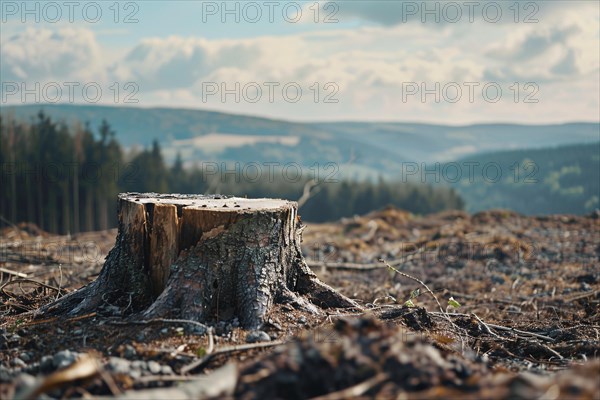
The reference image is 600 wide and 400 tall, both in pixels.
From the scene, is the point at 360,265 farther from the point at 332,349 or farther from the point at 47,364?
the point at 332,349

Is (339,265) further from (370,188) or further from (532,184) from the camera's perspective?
(532,184)

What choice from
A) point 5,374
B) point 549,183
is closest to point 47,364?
point 5,374

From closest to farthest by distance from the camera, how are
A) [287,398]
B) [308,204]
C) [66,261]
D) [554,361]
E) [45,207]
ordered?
[287,398], [554,361], [66,261], [45,207], [308,204]

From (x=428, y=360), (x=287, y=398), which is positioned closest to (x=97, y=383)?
(x=287, y=398)

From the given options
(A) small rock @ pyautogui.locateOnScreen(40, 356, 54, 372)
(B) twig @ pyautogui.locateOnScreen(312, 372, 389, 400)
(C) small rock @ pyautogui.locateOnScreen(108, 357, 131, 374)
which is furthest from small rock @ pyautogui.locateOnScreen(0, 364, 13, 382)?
(B) twig @ pyautogui.locateOnScreen(312, 372, 389, 400)

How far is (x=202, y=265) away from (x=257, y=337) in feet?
2.76

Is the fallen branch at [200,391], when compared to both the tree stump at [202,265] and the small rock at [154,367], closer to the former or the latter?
the small rock at [154,367]

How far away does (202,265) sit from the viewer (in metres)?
4.95

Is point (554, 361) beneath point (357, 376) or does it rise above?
beneath

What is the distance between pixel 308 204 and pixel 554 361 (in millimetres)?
67200

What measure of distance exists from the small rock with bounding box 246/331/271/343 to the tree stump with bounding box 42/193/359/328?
0.71ft

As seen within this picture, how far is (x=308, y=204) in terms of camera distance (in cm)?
7206

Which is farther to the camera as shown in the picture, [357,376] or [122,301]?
[122,301]

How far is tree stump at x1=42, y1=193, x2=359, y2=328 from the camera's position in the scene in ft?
16.1
